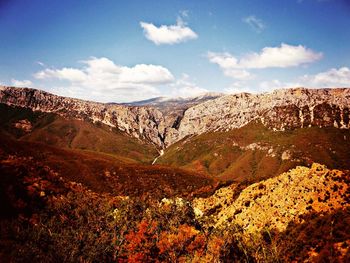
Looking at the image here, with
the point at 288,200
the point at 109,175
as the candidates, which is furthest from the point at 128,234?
the point at 109,175

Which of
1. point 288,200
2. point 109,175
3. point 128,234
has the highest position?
point 288,200

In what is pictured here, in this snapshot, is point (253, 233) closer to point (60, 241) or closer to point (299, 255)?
point (299, 255)

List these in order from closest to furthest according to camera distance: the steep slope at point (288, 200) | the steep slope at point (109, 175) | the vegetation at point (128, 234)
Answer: the vegetation at point (128, 234) < the steep slope at point (288, 200) < the steep slope at point (109, 175)

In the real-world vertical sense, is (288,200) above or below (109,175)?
above

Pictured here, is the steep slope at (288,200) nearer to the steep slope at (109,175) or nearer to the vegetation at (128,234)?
the vegetation at (128,234)

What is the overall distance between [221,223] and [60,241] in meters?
38.5

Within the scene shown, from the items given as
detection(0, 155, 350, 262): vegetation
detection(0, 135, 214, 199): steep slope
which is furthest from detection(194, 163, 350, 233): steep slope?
detection(0, 135, 214, 199): steep slope

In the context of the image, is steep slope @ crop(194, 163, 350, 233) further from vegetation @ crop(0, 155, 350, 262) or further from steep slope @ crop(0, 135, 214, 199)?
steep slope @ crop(0, 135, 214, 199)

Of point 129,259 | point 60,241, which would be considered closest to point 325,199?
point 129,259

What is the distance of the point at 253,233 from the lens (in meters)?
64.6

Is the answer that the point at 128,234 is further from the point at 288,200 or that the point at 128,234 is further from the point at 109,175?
the point at 109,175

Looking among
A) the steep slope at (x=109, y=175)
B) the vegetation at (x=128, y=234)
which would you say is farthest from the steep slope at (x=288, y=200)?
the steep slope at (x=109, y=175)

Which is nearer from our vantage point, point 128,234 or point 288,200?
point 288,200

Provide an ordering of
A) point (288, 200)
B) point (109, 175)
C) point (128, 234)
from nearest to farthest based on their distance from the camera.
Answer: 1. point (288, 200)
2. point (128, 234)
3. point (109, 175)
